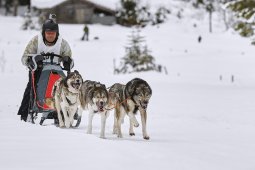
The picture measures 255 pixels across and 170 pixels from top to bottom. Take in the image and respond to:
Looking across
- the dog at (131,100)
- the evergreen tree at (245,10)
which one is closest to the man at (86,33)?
the evergreen tree at (245,10)

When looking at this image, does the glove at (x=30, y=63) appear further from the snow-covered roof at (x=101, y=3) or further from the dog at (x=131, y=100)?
the snow-covered roof at (x=101, y=3)

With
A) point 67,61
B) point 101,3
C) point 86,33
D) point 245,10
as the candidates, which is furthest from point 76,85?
point 101,3

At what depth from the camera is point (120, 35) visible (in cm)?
5294

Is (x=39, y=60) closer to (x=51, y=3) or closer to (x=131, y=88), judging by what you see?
(x=131, y=88)

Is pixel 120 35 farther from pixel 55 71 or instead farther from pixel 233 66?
pixel 55 71

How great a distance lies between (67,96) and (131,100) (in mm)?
1336

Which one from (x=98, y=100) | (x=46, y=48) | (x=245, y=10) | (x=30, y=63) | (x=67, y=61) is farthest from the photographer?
(x=245, y=10)

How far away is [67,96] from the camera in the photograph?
9.09 m

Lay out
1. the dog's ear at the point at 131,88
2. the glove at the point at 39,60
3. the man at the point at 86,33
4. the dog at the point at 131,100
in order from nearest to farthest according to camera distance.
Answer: the dog at the point at 131,100
the dog's ear at the point at 131,88
the glove at the point at 39,60
the man at the point at 86,33

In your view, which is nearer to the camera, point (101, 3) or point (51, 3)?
point (51, 3)

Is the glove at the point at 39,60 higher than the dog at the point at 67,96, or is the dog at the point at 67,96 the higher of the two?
the glove at the point at 39,60

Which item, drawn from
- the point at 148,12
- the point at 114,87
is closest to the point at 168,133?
the point at 114,87

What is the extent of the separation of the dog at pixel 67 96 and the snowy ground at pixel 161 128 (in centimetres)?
33

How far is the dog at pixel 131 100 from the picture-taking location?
8.07 m
